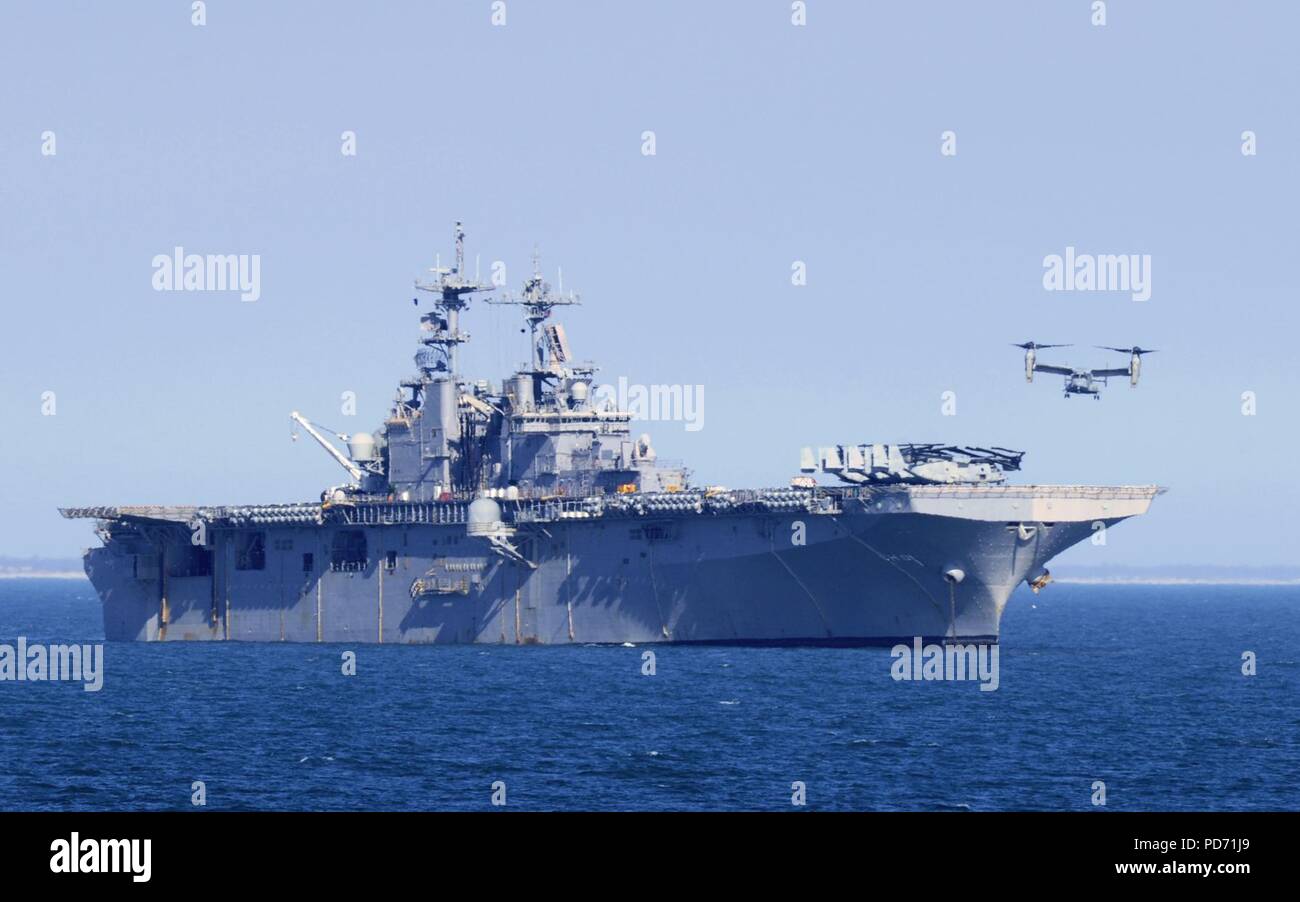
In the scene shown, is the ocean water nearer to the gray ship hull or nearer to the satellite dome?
the gray ship hull

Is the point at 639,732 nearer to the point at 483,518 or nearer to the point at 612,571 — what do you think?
the point at 612,571

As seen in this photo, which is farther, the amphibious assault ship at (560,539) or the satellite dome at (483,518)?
the satellite dome at (483,518)

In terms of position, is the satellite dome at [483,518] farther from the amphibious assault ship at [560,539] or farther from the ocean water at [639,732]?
the ocean water at [639,732]

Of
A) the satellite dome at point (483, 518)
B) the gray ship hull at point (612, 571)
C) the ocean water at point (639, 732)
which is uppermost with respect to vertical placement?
the satellite dome at point (483, 518)

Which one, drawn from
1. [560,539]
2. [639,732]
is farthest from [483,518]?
[639,732]

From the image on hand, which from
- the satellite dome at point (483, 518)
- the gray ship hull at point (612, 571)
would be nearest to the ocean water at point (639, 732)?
the gray ship hull at point (612, 571)
